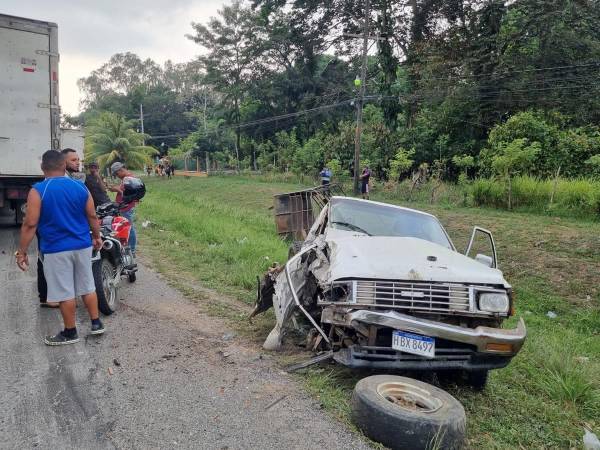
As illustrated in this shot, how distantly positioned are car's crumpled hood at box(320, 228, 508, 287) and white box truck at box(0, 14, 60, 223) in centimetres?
708

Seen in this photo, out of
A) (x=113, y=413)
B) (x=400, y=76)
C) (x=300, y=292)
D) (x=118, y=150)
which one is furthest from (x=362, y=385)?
(x=118, y=150)

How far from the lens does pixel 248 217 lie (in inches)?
605

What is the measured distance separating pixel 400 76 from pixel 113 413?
32.5m

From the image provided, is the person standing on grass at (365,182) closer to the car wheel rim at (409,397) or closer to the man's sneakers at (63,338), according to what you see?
the man's sneakers at (63,338)

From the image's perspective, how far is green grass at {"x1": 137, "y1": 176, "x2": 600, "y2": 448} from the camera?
3.78 metres

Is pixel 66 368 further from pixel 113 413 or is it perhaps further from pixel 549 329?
pixel 549 329

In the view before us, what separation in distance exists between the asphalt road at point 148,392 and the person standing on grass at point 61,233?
46 centimetres

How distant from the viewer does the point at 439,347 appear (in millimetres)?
3738

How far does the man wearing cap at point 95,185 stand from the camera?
7.17m

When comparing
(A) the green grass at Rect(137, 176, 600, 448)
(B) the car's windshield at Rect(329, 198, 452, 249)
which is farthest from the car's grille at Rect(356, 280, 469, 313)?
(B) the car's windshield at Rect(329, 198, 452, 249)

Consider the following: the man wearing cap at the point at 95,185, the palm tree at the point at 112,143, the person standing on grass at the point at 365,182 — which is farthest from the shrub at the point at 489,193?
the palm tree at the point at 112,143

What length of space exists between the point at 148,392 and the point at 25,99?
7.61 meters

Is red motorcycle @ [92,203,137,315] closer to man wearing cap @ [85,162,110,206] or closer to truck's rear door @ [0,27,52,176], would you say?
man wearing cap @ [85,162,110,206]

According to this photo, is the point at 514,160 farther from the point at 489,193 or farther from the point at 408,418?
the point at 408,418
